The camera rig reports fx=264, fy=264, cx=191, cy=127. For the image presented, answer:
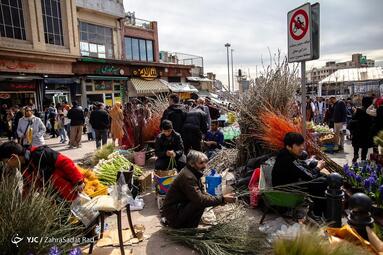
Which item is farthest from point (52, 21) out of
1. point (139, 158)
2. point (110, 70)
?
point (139, 158)

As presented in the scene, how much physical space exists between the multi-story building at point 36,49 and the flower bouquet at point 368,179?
49.8 ft

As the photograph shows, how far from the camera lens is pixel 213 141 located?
23.9ft

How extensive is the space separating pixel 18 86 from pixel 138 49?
449 inches

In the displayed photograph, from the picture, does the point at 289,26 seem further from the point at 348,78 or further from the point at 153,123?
the point at 348,78

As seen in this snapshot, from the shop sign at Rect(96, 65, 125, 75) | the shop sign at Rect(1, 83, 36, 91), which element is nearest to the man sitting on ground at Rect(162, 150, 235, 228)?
the shop sign at Rect(1, 83, 36, 91)

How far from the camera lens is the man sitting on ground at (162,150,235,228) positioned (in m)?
3.21

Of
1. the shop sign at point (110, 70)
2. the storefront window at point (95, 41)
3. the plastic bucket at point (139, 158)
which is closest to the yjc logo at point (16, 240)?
the plastic bucket at point (139, 158)

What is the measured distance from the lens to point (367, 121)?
253 inches

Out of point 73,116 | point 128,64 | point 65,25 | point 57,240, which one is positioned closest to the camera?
point 57,240

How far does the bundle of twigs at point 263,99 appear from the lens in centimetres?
513

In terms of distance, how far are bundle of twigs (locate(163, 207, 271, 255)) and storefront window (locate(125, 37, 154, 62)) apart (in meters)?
20.8

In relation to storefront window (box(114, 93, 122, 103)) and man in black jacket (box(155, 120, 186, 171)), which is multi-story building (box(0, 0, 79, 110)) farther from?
man in black jacket (box(155, 120, 186, 171))

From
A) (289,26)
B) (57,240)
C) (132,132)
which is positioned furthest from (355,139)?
(57,240)

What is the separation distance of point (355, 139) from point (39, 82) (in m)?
15.5
